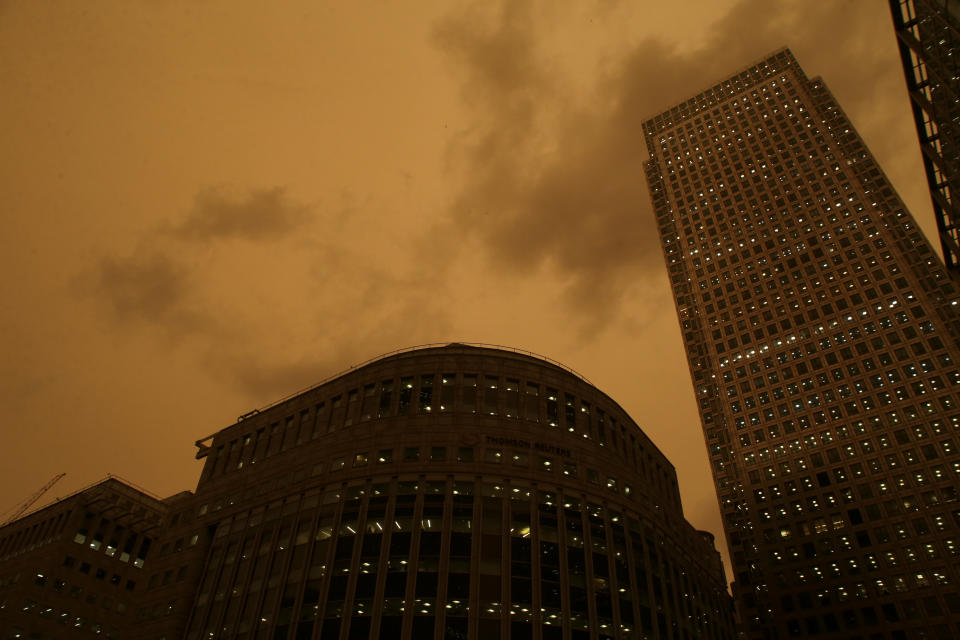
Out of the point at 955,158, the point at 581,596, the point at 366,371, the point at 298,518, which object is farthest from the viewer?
the point at 366,371

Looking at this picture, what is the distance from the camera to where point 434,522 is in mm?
60688

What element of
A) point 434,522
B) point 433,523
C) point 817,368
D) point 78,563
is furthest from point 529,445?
point 78,563

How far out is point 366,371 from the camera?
74.8 m

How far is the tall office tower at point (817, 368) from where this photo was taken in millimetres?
101750

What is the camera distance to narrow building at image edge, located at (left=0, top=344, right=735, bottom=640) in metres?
56.9

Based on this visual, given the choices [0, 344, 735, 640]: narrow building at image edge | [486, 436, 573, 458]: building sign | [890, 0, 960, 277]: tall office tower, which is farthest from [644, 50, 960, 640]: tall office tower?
[890, 0, 960, 277]: tall office tower

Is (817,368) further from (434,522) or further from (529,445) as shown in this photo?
(434,522)

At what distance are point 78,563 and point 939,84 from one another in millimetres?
126961

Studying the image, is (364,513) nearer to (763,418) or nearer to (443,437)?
(443,437)

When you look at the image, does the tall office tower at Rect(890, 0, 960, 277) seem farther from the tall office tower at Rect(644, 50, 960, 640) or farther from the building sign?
the tall office tower at Rect(644, 50, 960, 640)

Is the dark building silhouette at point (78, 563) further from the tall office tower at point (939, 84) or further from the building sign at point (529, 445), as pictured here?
the tall office tower at point (939, 84)

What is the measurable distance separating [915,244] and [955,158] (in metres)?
95.2

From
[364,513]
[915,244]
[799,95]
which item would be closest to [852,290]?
[915,244]

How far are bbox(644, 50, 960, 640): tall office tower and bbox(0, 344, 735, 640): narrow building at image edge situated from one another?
1344 inches
